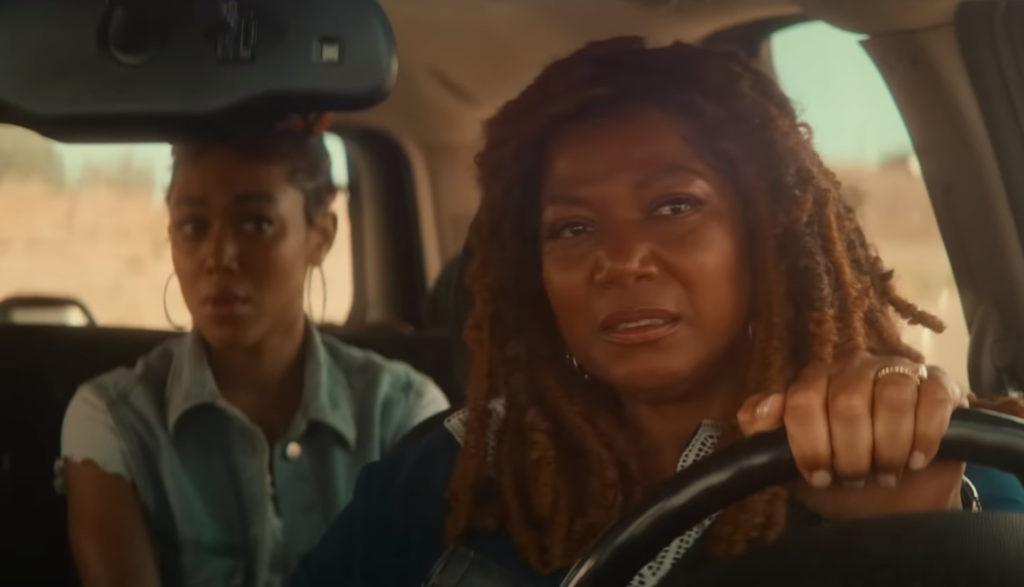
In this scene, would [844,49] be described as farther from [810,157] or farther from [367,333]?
[367,333]

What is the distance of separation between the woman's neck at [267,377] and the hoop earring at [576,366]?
237mm

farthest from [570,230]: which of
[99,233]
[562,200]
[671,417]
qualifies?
[99,233]

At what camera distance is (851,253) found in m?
0.98

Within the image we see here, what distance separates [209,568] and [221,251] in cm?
27

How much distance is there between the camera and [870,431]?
0.73 meters

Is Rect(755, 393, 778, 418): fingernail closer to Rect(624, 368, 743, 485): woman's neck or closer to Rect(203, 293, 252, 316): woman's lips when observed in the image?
Rect(624, 368, 743, 485): woman's neck

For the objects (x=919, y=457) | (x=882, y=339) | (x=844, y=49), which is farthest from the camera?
(x=844, y=49)

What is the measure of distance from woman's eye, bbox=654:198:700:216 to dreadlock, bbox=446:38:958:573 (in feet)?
0.11

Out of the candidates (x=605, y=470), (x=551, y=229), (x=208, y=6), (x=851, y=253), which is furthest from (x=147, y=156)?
(x=851, y=253)

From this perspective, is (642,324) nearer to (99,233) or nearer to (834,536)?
(834,536)

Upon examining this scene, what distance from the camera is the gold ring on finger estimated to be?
0.75 m

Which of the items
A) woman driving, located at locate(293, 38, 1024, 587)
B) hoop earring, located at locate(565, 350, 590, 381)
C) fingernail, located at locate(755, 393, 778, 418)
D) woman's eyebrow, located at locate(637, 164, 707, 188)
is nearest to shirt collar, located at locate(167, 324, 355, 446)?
woman driving, located at locate(293, 38, 1024, 587)

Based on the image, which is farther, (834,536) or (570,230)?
(570,230)

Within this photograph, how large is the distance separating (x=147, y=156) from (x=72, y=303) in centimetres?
15
